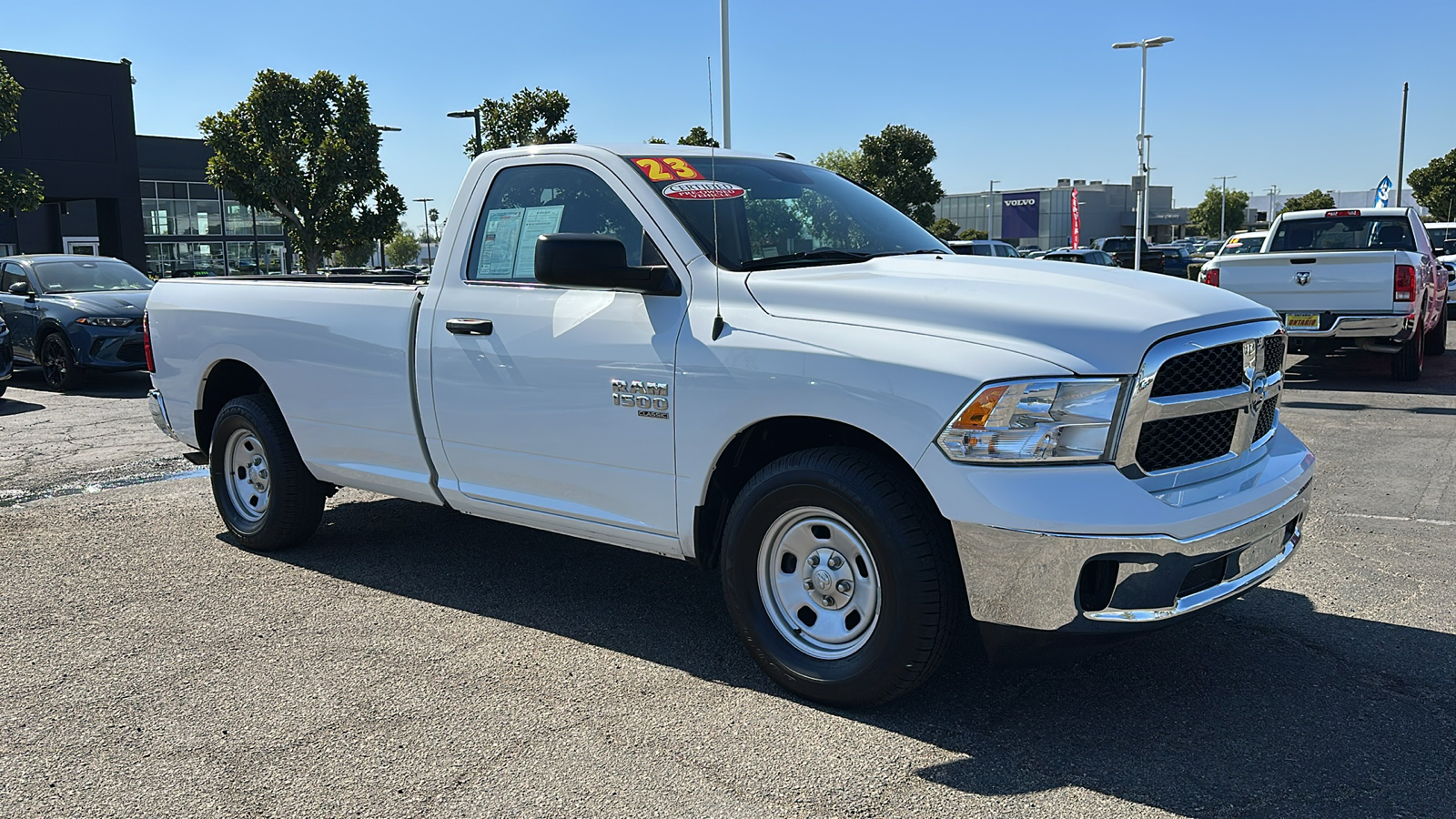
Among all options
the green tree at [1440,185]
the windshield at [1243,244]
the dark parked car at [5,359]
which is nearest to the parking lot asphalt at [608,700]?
the dark parked car at [5,359]

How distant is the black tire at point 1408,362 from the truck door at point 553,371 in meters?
10.7

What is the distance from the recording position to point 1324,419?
9.62 metres

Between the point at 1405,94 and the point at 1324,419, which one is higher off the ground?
the point at 1405,94

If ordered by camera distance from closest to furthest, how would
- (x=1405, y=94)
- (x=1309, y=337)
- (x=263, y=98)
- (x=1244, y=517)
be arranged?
(x=1244, y=517)
(x=1309, y=337)
(x=263, y=98)
(x=1405, y=94)

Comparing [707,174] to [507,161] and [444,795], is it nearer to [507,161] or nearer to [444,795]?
[507,161]

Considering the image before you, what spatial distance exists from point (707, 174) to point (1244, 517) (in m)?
2.32

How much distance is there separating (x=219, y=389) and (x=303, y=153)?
29910 millimetres

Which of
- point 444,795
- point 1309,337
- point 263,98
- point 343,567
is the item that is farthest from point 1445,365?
point 263,98

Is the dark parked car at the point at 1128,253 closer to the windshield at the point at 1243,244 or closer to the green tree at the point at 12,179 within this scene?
the windshield at the point at 1243,244

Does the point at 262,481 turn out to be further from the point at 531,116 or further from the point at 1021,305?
the point at 531,116

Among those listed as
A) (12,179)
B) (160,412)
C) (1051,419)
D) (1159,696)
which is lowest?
(1159,696)

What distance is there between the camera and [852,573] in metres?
3.66

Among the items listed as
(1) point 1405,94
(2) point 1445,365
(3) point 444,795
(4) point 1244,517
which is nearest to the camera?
(3) point 444,795

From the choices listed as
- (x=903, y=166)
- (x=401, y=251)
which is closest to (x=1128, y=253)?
(x=903, y=166)
